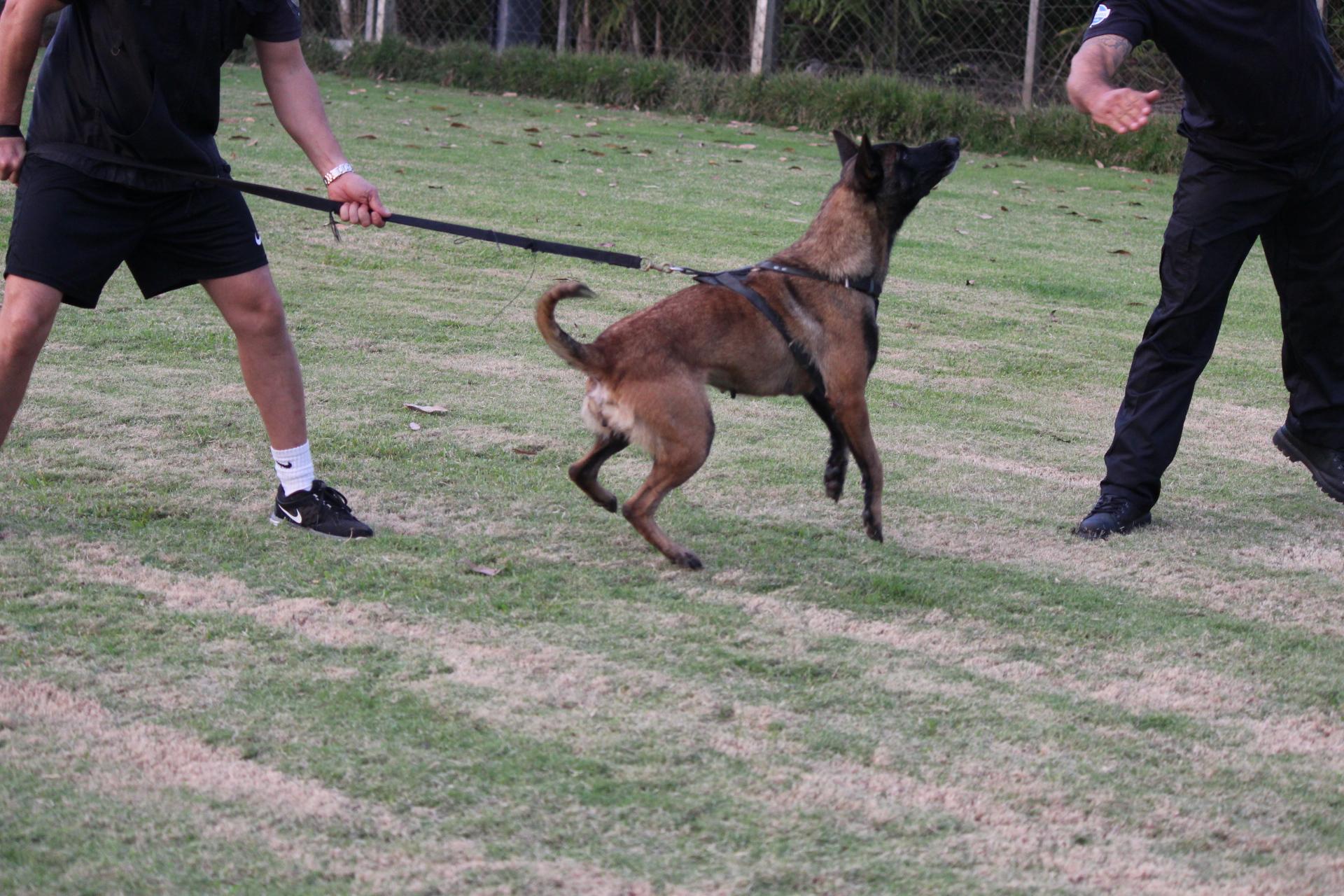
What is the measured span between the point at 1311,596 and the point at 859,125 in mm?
11260

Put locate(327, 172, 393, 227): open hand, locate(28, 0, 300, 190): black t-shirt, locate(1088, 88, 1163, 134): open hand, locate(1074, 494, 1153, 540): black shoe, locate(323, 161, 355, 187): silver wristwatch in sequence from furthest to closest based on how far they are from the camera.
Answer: locate(1074, 494, 1153, 540): black shoe
locate(323, 161, 355, 187): silver wristwatch
locate(327, 172, 393, 227): open hand
locate(28, 0, 300, 190): black t-shirt
locate(1088, 88, 1163, 134): open hand

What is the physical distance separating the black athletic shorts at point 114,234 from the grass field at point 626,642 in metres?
0.74

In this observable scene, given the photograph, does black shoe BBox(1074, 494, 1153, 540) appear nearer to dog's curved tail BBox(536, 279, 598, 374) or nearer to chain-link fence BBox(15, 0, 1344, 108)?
dog's curved tail BBox(536, 279, 598, 374)

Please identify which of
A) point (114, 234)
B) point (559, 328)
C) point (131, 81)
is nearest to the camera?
point (131, 81)

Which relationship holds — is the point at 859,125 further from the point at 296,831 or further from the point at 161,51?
the point at 296,831

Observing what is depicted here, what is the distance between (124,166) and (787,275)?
2026 mm

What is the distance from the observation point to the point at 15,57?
3.73 m

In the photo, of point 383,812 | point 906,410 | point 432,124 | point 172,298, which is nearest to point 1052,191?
point 432,124

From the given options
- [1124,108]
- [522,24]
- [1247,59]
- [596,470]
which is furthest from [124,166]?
[522,24]

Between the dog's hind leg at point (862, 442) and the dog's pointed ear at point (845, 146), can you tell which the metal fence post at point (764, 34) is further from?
the dog's hind leg at point (862, 442)

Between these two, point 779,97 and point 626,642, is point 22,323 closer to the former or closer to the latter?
point 626,642

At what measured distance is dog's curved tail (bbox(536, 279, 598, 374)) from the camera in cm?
406

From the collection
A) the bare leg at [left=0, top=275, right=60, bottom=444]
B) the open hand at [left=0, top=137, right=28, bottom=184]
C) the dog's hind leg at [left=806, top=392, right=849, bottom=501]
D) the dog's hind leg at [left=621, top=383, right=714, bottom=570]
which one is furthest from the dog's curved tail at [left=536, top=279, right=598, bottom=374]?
the open hand at [left=0, top=137, right=28, bottom=184]

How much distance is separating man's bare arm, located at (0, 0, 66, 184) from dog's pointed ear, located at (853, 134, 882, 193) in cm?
243
